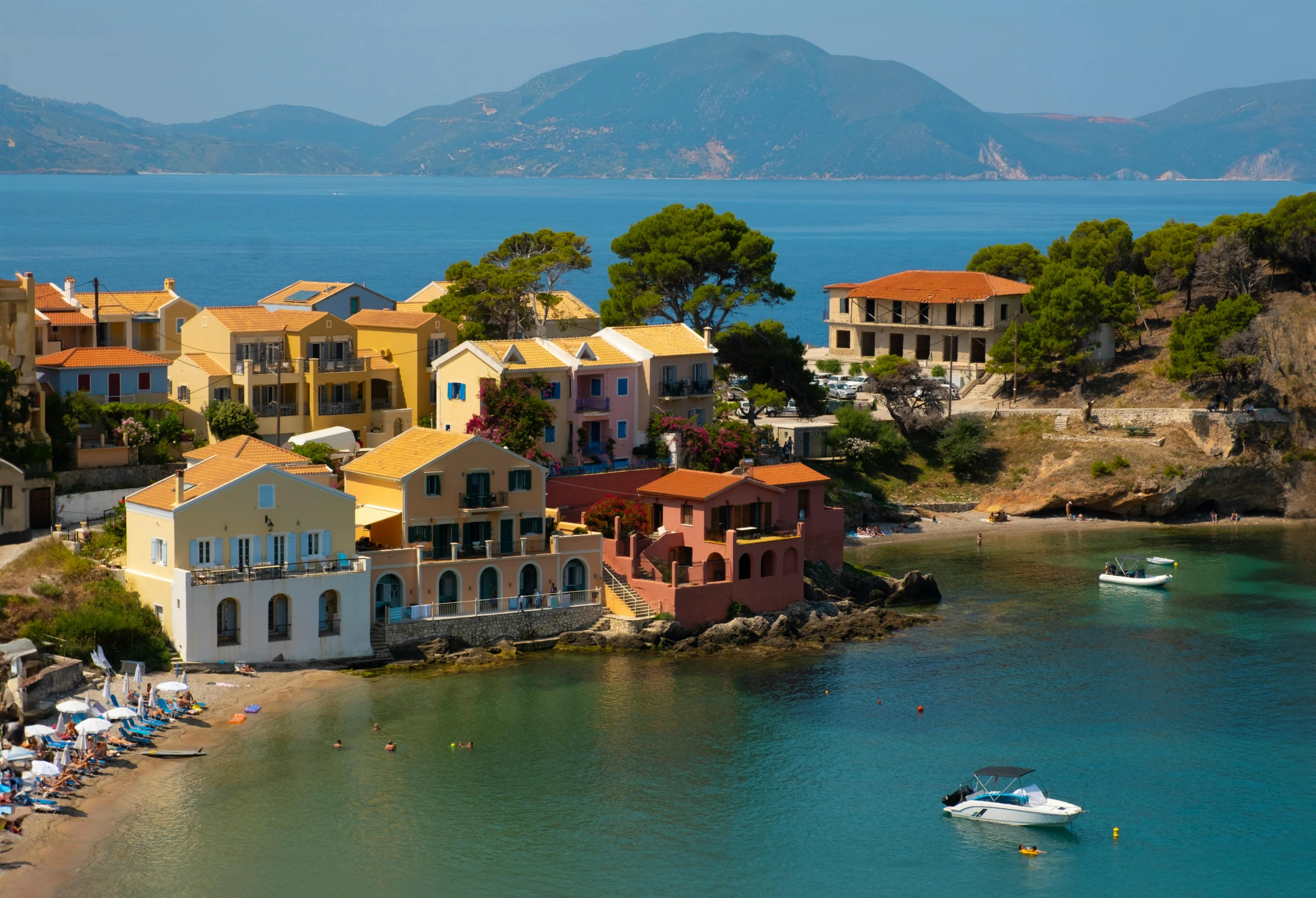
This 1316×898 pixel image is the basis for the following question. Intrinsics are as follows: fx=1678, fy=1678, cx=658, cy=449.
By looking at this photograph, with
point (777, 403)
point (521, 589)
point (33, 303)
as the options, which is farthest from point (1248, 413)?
point (33, 303)

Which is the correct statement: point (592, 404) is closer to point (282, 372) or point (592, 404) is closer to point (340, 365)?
point (340, 365)

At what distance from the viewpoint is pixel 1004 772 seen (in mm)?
43656

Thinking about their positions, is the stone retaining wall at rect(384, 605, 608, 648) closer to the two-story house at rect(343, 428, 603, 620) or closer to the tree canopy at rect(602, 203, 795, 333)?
the two-story house at rect(343, 428, 603, 620)

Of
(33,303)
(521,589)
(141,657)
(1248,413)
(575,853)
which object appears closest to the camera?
(575,853)

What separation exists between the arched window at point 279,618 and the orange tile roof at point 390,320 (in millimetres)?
23114

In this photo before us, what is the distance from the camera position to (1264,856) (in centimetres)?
4116

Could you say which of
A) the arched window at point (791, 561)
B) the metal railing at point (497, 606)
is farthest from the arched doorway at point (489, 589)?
the arched window at point (791, 561)

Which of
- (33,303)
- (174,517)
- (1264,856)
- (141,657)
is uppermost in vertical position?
(33,303)

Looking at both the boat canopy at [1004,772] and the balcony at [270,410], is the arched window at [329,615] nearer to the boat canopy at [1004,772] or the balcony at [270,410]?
the balcony at [270,410]

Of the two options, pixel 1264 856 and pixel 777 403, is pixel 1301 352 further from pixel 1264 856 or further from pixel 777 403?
pixel 1264 856

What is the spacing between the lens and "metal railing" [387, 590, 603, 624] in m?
54.1

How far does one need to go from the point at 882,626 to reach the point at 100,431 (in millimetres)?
29836

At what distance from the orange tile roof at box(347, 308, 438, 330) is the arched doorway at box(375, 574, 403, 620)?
20318 mm

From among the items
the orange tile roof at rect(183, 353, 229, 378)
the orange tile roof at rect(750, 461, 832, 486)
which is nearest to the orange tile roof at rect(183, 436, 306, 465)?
the orange tile roof at rect(183, 353, 229, 378)
